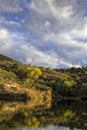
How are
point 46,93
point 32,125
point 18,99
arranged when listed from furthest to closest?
point 46,93
point 18,99
point 32,125

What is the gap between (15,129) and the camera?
228ft

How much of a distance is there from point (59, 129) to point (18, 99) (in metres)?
106

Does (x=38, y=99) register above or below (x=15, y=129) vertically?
above

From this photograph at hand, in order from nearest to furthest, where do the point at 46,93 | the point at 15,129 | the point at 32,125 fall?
the point at 15,129, the point at 32,125, the point at 46,93

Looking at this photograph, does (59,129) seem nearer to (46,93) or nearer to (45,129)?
(45,129)

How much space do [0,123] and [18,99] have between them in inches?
3962

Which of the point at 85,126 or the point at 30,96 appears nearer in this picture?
the point at 85,126

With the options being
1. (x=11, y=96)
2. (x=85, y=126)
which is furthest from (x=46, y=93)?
(x=85, y=126)

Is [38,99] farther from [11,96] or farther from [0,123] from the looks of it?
[0,123]

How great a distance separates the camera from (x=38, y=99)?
608 feet

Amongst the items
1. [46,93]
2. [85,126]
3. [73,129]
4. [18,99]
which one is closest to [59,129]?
[73,129]

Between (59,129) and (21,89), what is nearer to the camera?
(59,129)

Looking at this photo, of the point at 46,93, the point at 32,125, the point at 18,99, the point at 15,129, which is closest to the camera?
the point at 15,129

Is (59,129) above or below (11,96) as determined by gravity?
below
